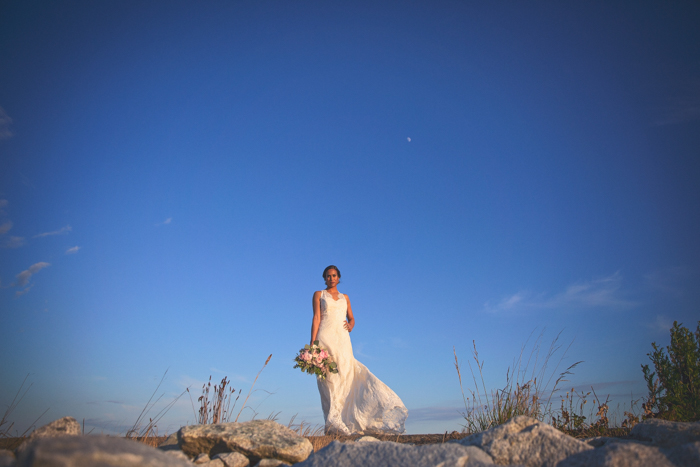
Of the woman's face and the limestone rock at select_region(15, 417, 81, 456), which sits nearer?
the limestone rock at select_region(15, 417, 81, 456)

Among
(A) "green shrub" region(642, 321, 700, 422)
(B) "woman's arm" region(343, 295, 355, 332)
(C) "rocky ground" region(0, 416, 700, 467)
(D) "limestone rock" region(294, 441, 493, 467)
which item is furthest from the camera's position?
(B) "woman's arm" region(343, 295, 355, 332)

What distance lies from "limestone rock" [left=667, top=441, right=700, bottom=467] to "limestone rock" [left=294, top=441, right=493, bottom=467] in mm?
1282

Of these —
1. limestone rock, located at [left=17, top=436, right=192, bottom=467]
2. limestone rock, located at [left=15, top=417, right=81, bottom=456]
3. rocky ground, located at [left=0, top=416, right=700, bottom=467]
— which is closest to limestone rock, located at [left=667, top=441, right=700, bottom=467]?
rocky ground, located at [left=0, top=416, right=700, bottom=467]

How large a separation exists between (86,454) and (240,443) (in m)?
2.10

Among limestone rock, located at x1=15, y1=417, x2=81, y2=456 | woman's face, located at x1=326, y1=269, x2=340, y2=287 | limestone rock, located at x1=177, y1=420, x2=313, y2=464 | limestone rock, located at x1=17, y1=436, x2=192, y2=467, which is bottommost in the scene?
limestone rock, located at x1=177, y1=420, x2=313, y2=464

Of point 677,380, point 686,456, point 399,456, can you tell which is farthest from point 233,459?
point 677,380

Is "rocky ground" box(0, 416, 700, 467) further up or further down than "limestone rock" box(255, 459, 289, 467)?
further up

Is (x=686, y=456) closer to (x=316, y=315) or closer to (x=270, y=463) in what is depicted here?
(x=270, y=463)

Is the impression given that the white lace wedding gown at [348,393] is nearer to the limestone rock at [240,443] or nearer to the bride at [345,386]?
the bride at [345,386]

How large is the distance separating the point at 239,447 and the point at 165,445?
1.22m

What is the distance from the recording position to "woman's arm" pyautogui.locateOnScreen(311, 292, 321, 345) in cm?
939

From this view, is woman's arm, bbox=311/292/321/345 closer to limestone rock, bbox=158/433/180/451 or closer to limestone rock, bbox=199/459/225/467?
limestone rock, bbox=158/433/180/451

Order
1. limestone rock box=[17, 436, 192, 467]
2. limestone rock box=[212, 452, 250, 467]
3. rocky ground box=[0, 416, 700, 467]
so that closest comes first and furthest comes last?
limestone rock box=[17, 436, 192, 467] < rocky ground box=[0, 416, 700, 467] < limestone rock box=[212, 452, 250, 467]

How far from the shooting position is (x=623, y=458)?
2.80m
